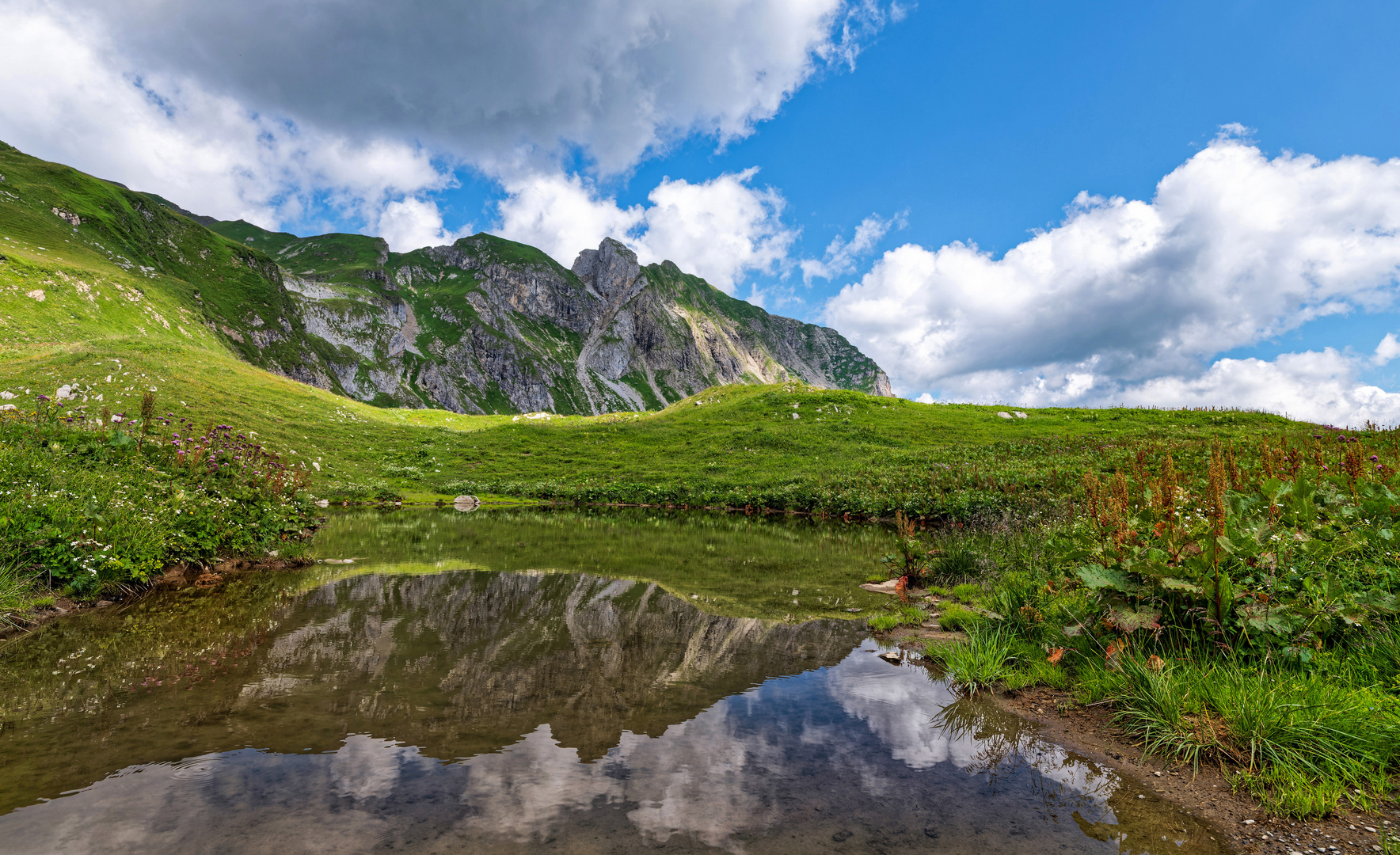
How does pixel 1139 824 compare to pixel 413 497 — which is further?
pixel 413 497

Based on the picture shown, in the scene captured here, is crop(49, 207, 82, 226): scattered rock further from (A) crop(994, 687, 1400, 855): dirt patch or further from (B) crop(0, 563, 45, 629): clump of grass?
(A) crop(994, 687, 1400, 855): dirt patch

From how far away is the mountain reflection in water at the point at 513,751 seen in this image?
4188mm

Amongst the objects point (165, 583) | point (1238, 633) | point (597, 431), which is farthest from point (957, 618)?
point (597, 431)

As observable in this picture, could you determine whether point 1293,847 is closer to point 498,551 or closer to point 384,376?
point 498,551

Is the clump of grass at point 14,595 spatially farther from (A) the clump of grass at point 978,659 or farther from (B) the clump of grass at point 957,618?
(B) the clump of grass at point 957,618

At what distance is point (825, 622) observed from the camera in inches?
410

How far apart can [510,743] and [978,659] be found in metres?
5.96

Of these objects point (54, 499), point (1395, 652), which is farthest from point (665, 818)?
point (54, 499)

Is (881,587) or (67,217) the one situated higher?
(67,217)

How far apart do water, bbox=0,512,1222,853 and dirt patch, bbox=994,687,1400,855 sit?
0.25 metres

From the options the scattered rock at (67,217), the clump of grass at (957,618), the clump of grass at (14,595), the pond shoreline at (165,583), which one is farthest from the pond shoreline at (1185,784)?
the scattered rock at (67,217)

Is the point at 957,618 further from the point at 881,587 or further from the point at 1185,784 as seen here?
the point at 1185,784

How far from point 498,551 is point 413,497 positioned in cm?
1970

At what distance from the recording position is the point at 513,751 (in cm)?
539
